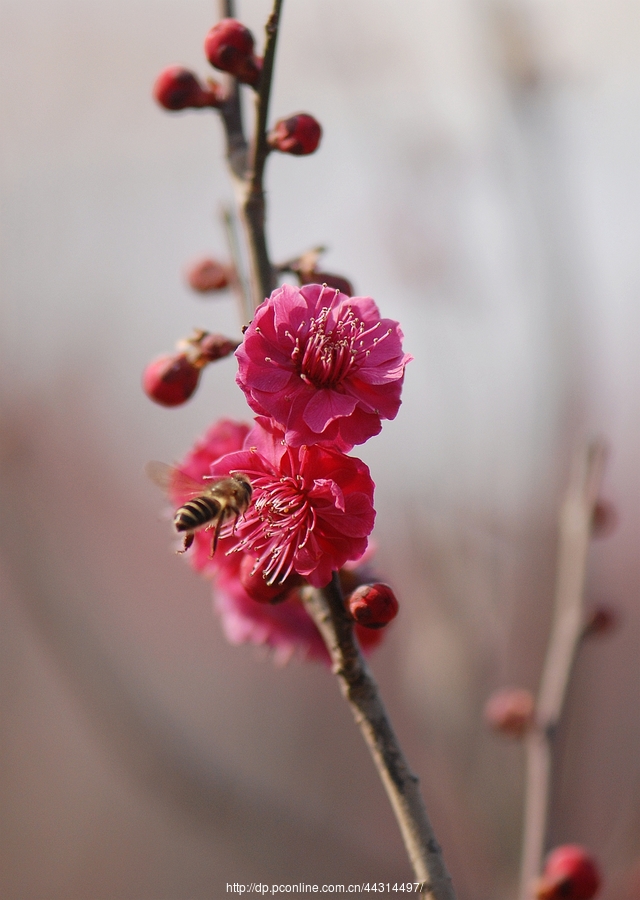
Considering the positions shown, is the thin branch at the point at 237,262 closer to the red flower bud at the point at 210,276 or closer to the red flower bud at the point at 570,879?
the red flower bud at the point at 210,276

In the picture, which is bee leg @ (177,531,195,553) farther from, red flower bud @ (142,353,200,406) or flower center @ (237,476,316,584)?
red flower bud @ (142,353,200,406)

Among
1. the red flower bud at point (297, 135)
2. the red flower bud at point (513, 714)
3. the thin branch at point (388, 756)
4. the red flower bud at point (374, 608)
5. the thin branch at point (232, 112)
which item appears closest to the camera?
the thin branch at point (388, 756)

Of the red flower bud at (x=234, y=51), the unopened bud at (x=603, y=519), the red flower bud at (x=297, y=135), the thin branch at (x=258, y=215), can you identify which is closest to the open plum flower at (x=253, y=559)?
the thin branch at (x=258, y=215)

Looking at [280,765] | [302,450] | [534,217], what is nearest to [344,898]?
[280,765]

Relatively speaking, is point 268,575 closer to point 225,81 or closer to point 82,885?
point 225,81

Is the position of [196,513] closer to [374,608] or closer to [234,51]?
[374,608]

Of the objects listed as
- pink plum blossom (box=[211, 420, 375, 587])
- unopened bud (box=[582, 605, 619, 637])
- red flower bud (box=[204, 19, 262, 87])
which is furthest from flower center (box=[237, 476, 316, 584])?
unopened bud (box=[582, 605, 619, 637])
